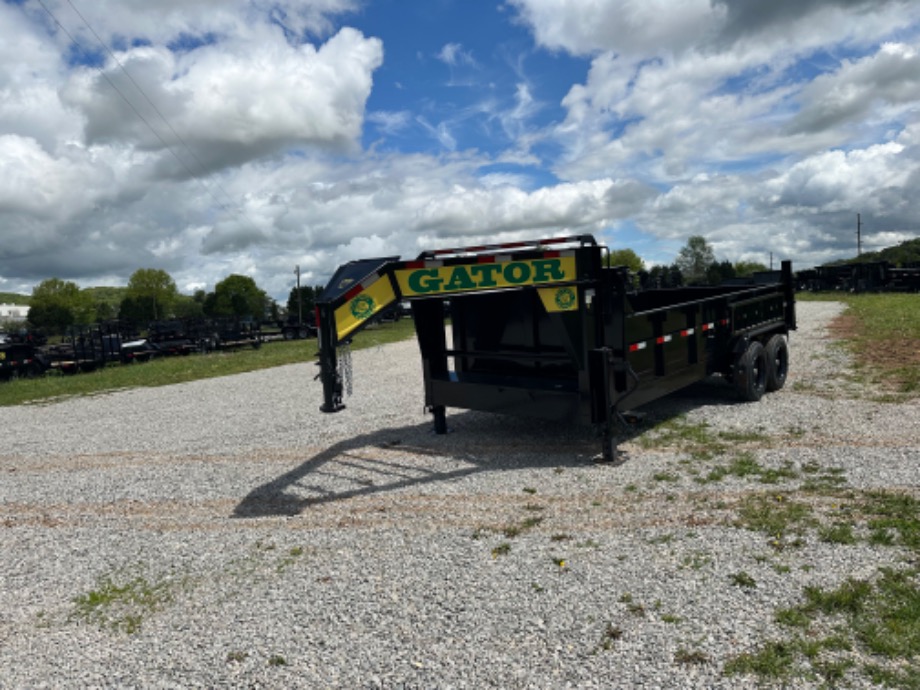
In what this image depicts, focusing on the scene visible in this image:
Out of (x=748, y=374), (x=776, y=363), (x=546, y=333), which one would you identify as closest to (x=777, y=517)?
(x=546, y=333)

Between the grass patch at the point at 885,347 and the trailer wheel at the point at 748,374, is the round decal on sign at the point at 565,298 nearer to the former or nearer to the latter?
the trailer wheel at the point at 748,374

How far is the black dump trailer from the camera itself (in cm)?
638

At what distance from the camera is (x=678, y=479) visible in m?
5.98

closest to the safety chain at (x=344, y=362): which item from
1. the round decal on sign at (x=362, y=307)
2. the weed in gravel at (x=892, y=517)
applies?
the round decal on sign at (x=362, y=307)

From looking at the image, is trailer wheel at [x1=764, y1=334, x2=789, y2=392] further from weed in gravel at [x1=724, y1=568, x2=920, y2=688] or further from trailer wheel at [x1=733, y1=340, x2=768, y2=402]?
weed in gravel at [x1=724, y1=568, x2=920, y2=688]

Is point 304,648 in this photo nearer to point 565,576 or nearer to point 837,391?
point 565,576

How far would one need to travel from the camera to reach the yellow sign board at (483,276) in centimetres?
647

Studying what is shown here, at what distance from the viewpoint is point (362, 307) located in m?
6.14

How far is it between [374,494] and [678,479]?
9.32ft

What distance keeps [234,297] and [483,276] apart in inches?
3385

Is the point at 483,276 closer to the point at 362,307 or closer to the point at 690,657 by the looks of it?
the point at 362,307

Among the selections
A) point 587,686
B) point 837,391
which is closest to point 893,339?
point 837,391

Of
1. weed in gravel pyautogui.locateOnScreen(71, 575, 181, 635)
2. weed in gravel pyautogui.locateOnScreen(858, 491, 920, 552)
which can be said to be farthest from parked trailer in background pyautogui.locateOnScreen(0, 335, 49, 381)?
weed in gravel pyautogui.locateOnScreen(858, 491, 920, 552)

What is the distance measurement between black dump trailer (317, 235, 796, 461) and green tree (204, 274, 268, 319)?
235 feet
